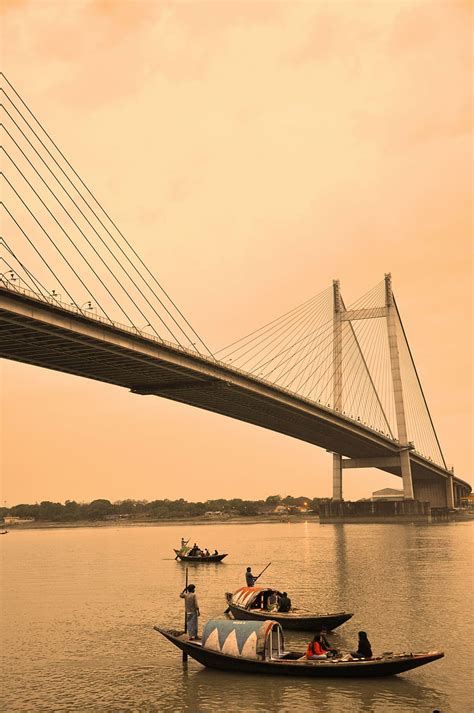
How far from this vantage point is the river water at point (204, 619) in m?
17.6

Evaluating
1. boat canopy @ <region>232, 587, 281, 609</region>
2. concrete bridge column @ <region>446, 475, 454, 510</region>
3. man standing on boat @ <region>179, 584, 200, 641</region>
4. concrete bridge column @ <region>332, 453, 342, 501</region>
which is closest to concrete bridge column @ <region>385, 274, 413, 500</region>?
concrete bridge column @ <region>332, 453, 342, 501</region>

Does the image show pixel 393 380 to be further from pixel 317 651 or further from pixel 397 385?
pixel 317 651

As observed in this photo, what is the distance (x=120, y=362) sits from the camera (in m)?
56.8

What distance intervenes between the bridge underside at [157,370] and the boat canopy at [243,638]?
80.7 ft

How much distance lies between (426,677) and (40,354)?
38.5m

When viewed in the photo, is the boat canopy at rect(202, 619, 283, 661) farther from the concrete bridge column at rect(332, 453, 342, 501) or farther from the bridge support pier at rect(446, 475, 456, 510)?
the bridge support pier at rect(446, 475, 456, 510)

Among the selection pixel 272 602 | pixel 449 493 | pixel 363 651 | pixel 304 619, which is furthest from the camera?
pixel 449 493

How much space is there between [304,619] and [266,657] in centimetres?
487

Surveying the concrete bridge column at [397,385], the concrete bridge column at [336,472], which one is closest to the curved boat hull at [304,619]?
the concrete bridge column at [397,385]

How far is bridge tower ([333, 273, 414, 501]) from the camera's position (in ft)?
327

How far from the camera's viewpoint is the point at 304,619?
2377 cm

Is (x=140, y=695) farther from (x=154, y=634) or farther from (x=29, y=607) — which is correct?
(x=29, y=607)

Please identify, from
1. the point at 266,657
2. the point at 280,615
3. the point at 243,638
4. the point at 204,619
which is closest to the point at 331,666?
the point at 266,657

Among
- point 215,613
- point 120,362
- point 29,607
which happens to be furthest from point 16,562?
point 215,613
